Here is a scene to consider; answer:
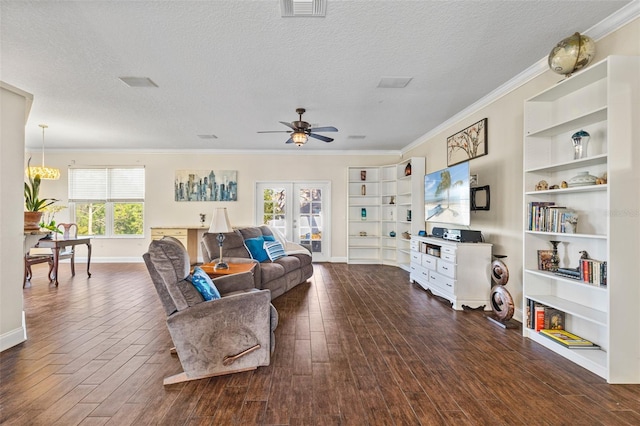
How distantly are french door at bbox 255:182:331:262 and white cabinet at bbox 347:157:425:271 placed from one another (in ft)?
2.01

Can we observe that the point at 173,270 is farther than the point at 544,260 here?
No

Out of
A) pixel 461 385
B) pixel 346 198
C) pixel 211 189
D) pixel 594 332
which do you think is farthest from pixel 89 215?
pixel 594 332

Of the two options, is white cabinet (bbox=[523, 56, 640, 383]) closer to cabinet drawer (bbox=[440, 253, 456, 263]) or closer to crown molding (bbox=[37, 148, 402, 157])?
cabinet drawer (bbox=[440, 253, 456, 263])

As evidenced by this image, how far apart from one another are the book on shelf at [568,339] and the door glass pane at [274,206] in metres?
5.47

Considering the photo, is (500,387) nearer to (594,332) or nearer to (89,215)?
(594,332)

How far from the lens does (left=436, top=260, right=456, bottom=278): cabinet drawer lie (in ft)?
12.6

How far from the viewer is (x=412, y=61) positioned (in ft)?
9.89

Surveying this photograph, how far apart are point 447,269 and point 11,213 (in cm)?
473

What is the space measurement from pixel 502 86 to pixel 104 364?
487 centimetres

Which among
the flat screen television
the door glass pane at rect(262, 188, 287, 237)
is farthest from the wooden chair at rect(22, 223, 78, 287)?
the flat screen television

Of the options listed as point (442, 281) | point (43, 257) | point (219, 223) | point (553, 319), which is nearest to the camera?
point (553, 319)

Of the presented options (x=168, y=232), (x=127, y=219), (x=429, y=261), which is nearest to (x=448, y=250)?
(x=429, y=261)

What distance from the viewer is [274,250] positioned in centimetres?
475

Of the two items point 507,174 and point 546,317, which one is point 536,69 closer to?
point 507,174
